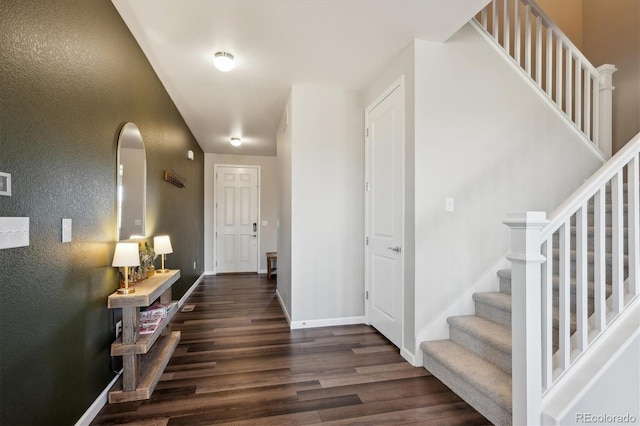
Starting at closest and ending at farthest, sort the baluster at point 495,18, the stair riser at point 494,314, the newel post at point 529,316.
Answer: the newel post at point 529,316 < the stair riser at point 494,314 < the baluster at point 495,18

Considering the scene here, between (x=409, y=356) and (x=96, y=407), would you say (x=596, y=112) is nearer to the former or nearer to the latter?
(x=409, y=356)

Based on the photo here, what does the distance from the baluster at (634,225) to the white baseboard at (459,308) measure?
0.83m

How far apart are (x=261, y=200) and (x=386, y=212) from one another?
437 cm

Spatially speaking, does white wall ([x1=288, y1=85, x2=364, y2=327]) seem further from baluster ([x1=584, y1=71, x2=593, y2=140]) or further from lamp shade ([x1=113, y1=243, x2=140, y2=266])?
baluster ([x1=584, y1=71, x2=593, y2=140])

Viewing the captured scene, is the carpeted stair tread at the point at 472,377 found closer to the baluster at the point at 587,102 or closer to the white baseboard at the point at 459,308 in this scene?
the white baseboard at the point at 459,308

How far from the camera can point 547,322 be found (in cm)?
151

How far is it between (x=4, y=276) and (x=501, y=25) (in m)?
4.45

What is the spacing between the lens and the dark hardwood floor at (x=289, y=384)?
1876 millimetres

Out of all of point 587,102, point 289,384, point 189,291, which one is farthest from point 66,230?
point 587,102

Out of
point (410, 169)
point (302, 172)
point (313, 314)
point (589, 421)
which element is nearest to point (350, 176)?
point (302, 172)

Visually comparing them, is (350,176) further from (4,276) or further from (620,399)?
(4,276)

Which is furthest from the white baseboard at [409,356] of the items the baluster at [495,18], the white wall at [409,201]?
the baluster at [495,18]

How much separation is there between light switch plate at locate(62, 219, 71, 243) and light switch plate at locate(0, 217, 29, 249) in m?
0.26

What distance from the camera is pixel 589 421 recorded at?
1523 mm
